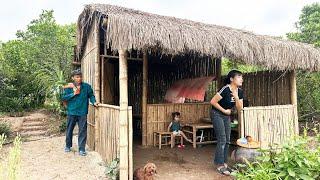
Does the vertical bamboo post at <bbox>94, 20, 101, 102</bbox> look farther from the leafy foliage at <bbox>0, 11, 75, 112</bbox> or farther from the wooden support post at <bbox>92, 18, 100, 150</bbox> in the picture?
the leafy foliage at <bbox>0, 11, 75, 112</bbox>

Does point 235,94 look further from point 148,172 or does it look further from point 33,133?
point 33,133

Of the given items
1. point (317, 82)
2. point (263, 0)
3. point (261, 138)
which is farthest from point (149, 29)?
point (263, 0)

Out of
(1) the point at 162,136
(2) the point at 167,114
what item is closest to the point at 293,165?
(1) the point at 162,136

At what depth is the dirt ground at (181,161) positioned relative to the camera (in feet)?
15.9

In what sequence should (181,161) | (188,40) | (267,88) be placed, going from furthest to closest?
(267,88)
(181,161)
(188,40)

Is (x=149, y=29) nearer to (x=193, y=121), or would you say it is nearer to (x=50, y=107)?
(x=193, y=121)

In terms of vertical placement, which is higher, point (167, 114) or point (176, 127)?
point (167, 114)

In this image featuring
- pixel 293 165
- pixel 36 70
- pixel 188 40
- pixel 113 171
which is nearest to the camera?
pixel 293 165

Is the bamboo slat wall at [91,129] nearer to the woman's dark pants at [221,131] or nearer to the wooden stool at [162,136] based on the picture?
the wooden stool at [162,136]

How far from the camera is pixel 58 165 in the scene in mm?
5082

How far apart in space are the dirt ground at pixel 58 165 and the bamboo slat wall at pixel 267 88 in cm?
428

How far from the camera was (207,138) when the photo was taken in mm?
7625

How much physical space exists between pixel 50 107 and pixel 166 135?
7081 millimetres

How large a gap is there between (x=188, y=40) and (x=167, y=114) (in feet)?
9.42
